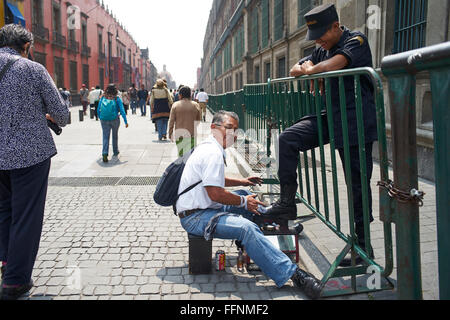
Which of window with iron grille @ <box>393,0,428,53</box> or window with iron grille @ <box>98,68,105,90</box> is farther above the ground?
window with iron grille @ <box>98,68,105,90</box>

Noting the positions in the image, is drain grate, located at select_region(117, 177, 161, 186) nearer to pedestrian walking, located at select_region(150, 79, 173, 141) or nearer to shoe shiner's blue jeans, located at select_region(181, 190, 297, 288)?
shoe shiner's blue jeans, located at select_region(181, 190, 297, 288)

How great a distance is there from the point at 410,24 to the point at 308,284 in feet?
20.4

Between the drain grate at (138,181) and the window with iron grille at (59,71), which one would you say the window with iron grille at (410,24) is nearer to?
the drain grate at (138,181)

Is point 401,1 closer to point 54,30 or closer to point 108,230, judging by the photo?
point 108,230

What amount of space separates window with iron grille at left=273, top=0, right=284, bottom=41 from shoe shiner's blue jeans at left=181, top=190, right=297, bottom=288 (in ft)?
49.4

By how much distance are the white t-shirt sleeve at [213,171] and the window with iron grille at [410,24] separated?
17.7ft

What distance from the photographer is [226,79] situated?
38406mm

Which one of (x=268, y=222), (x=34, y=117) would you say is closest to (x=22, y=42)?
(x=34, y=117)

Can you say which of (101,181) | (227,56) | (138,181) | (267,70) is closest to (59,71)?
(227,56)

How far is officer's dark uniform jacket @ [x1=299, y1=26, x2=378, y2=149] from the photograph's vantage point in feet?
9.86

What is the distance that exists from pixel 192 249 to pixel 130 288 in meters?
0.56

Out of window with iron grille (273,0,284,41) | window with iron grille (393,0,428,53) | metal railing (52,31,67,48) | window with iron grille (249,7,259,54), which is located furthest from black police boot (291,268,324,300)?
metal railing (52,31,67,48)

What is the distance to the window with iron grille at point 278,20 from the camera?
55.1ft

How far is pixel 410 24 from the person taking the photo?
7.30 meters
